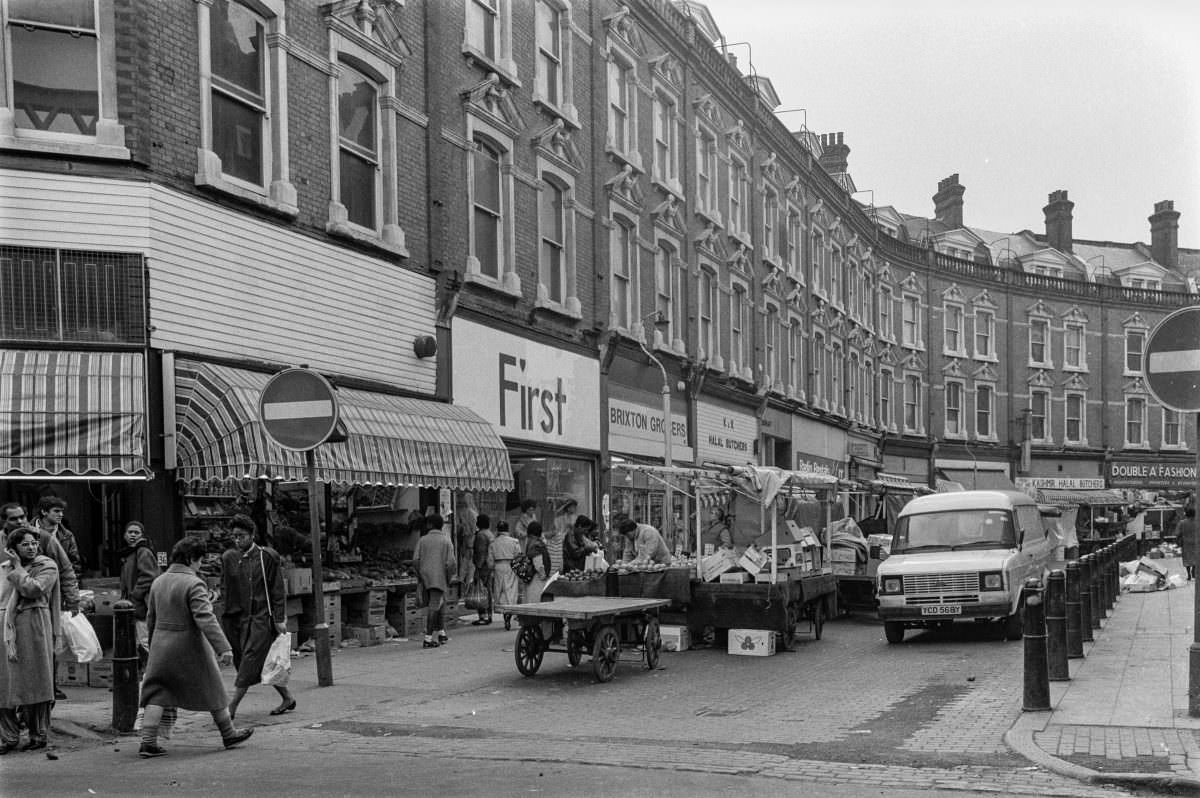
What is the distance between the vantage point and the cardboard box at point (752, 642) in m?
15.3

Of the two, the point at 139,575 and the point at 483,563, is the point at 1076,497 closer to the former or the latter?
the point at 483,563

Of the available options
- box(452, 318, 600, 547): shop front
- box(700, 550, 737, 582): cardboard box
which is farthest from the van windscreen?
box(452, 318, 600, 547): shop front

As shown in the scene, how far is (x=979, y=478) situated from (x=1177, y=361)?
4860cm

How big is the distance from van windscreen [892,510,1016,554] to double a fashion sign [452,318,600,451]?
7.01 meters

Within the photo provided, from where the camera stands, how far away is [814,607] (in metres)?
17.2

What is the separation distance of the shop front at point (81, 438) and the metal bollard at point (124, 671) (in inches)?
119

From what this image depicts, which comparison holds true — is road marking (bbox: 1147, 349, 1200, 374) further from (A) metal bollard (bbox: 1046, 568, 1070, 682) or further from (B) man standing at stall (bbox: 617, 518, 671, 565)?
(B) man standing at stall (bbox: 617, 518, 671, 565)

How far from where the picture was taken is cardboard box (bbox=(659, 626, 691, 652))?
51.9ft

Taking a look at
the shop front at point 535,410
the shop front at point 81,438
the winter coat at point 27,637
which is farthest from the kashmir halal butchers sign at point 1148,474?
the winter coat at point 27,637

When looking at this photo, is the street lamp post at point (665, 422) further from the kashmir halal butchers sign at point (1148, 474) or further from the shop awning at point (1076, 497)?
the kashmir halal butchers sign at point (1148, 474)

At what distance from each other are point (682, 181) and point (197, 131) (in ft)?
58.0

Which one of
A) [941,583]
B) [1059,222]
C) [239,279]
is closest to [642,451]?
[941,583]

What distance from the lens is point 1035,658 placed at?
10094 millimetres

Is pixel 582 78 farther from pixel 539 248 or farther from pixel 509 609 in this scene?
pixel 509 609
